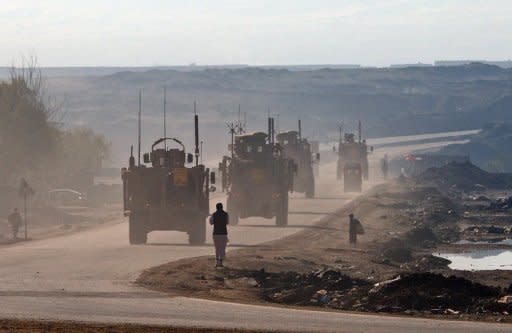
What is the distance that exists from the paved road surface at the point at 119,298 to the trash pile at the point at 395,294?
9.00ft

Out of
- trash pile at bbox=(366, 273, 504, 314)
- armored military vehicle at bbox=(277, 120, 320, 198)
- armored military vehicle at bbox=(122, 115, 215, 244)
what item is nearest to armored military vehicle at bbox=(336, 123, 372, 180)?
armored military vehicle at bbox=(277, 120, 320, 198)

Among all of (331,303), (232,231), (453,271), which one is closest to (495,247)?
(232,231)

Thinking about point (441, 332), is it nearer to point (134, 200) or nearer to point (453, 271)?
point (453, 271)

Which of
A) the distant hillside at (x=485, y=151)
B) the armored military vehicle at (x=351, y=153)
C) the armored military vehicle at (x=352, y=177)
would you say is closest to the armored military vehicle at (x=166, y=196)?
the armored military vehicle at (x=352, y=177)

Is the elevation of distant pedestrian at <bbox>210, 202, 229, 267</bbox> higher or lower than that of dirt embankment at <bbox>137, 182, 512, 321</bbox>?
higher

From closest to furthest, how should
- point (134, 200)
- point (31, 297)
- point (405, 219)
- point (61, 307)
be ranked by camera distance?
point (61, 307), point (31, 297), point (134, 200), point (405, 219)

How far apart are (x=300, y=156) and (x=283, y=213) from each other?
2654 centimetres

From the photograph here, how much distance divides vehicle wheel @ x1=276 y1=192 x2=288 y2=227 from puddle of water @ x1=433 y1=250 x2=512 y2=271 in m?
7.28

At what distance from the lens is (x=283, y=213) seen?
6700 centimetres

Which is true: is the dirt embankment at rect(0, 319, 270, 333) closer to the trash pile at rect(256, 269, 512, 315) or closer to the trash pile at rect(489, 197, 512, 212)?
the trash pile at rect(256, 269, 512, 315)

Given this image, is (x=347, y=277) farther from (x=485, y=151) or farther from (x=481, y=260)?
(x=485, y=151)

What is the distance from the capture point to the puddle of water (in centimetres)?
5603

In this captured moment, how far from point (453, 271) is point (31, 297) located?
68.6ft

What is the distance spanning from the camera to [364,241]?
63.8m
